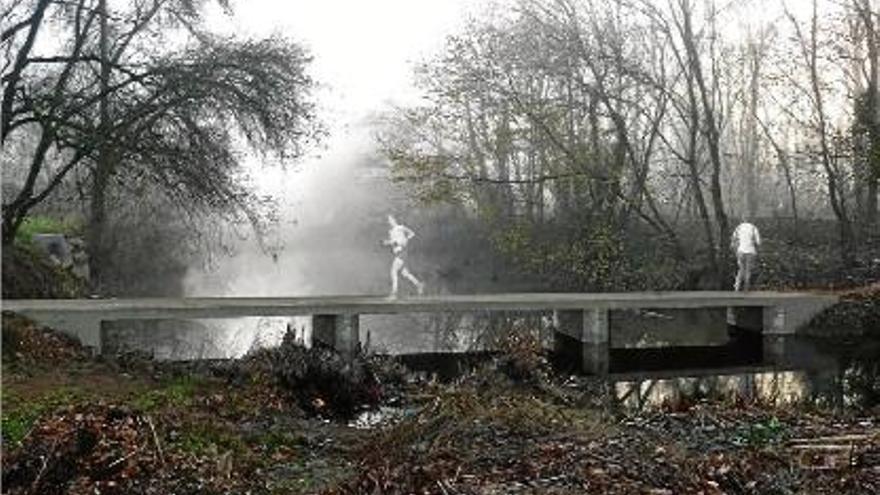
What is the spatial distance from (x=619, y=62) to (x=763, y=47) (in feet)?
47.9

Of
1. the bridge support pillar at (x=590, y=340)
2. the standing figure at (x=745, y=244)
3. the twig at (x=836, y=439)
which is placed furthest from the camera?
the standing figure at (x=745, y=244)

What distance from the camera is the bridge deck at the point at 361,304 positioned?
17.5 m

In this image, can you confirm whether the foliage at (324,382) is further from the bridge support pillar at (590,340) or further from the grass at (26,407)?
the bridge support pillar at (590,340)

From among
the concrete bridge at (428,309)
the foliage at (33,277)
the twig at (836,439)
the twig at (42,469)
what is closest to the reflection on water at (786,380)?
the concrete bridge at (428,309)

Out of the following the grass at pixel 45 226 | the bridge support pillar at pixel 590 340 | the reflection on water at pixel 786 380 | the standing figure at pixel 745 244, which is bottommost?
the reflection on water at pixel 786 380

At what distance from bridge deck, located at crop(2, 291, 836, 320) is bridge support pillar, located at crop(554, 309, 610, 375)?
0.93ft

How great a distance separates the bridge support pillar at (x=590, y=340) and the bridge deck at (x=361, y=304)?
28 cm

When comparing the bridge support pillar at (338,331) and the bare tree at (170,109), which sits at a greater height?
the bare tree at (170,109)

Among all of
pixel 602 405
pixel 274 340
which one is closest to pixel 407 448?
pixel 602 405

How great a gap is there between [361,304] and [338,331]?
2.40 ft

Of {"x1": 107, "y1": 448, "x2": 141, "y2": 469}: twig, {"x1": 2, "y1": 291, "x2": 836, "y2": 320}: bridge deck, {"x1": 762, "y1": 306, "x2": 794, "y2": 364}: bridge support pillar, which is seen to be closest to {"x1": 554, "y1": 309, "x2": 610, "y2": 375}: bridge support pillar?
{"x1": 2, "y1": 291, "x2": 836, "y2": 320}: bridge deck

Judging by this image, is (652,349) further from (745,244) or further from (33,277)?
(33,277)

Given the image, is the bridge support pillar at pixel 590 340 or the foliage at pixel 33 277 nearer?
the foliage at pixel 33 277

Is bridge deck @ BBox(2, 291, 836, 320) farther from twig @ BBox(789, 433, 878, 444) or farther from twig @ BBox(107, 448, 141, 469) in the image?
twig @ BBox(789, 433, 878, 444)
